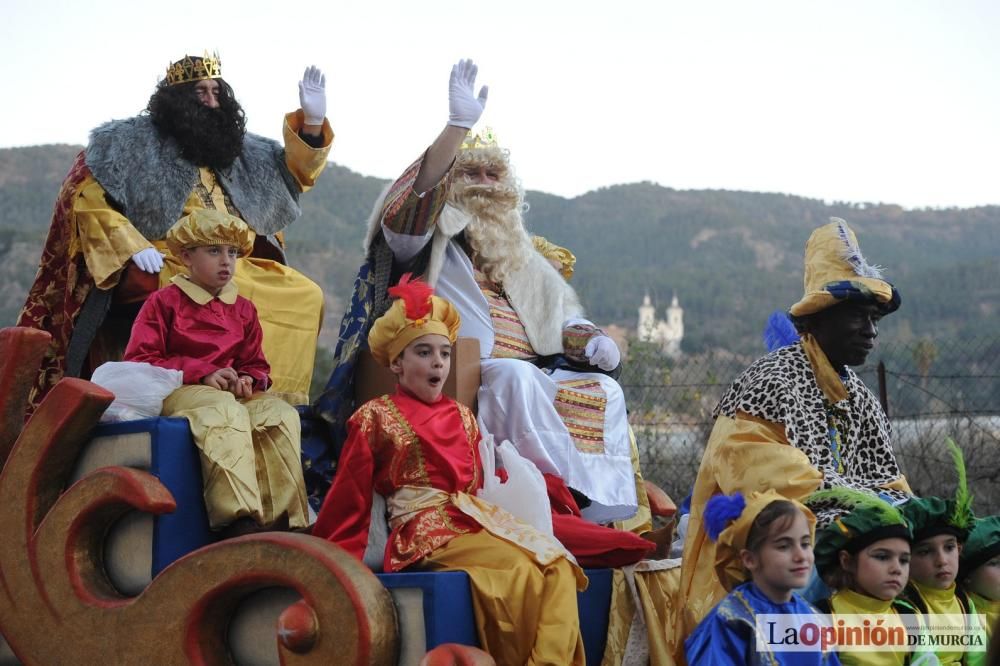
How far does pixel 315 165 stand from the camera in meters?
6.71

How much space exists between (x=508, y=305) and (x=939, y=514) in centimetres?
233

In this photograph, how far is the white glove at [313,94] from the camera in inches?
250

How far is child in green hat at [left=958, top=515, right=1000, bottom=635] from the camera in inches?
197

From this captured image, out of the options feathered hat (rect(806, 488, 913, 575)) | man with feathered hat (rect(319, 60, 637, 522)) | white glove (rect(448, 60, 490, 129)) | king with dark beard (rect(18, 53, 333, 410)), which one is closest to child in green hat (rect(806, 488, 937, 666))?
feathered hat (rect(806, 488, 913, 575))

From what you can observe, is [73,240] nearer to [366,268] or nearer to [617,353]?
[366,268]

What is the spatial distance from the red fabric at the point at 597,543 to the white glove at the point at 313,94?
254 cm

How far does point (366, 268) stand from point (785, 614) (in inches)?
109

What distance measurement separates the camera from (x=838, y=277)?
535 centimetres

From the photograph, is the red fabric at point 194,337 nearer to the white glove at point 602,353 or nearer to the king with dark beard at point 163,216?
the king with dark beard at point 163,216

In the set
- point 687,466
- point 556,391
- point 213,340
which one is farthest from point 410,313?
point 687,466

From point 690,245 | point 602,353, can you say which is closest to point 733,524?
point 602,353

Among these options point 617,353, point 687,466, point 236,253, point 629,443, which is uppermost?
point 236,253

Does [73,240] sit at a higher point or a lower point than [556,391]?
higher

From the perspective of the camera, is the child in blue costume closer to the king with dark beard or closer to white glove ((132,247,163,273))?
the king with dark beard
